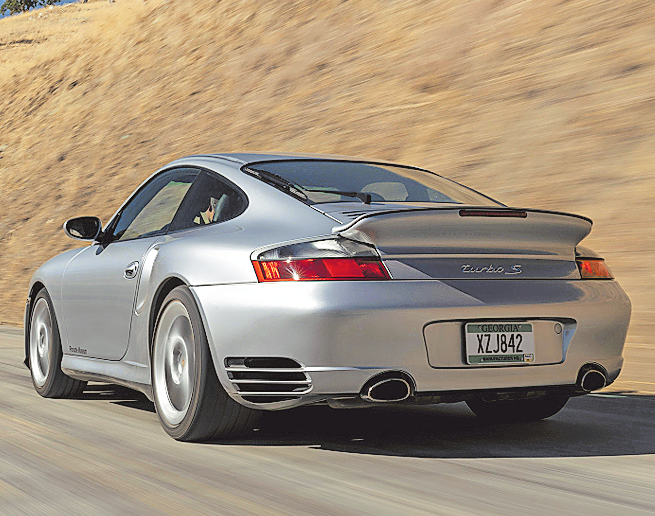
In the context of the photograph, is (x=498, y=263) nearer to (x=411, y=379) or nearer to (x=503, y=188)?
(x=411, y=379)

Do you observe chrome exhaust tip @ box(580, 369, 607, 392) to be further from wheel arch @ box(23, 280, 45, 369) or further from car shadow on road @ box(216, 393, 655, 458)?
wheel arch @ box(23, 280, 45, 369)

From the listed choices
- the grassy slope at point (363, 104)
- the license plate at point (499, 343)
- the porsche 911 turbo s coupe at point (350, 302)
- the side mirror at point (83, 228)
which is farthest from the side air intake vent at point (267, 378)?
the grassy slope at point (363, 104)

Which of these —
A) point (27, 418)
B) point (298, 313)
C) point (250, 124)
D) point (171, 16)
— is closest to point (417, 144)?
point (250, 124)

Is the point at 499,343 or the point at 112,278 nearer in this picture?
the point at 499,343

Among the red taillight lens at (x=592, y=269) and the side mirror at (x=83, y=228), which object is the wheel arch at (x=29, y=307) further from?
the red taillight lens at (x=592, y=269)

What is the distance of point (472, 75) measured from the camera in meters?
15.8

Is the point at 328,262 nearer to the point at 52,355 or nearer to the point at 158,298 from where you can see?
the point at 158,298

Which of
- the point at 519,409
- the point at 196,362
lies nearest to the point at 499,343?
the point at 519,409

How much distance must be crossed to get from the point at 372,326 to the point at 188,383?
3.62 ft

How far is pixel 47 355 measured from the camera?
6570 mm

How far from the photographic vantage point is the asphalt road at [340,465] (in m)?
3.52

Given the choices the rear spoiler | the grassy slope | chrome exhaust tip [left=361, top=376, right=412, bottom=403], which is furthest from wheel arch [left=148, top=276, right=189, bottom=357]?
the grassy slope

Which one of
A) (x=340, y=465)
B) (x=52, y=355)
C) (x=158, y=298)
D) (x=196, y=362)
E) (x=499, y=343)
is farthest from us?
(x=52, y=355)

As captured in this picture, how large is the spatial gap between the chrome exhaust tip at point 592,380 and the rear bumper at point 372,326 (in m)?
0.10
